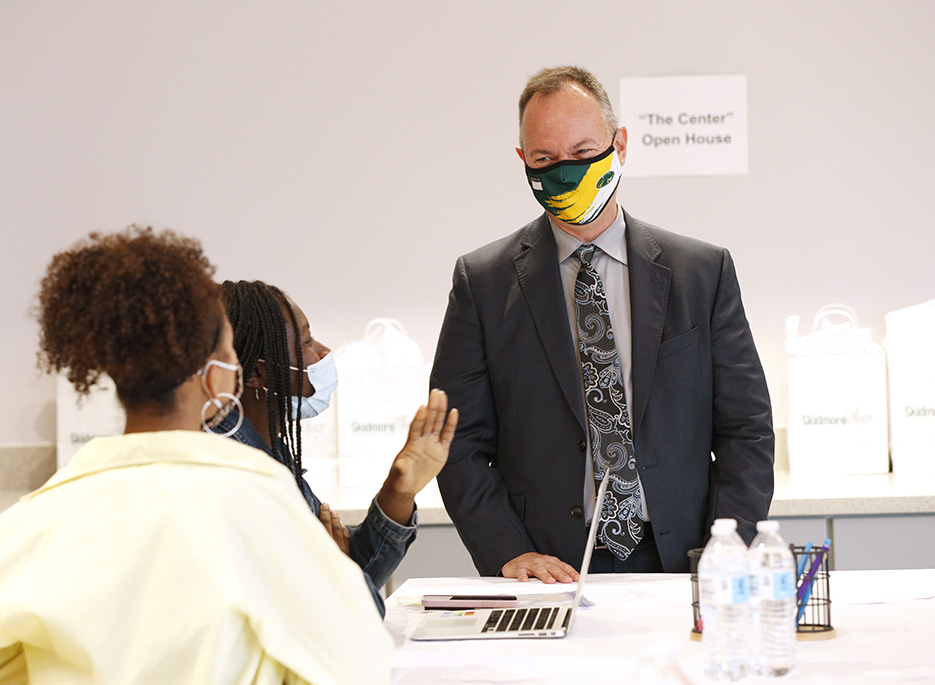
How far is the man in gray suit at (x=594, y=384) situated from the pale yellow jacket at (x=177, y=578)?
0.97m

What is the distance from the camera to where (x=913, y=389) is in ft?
10.3

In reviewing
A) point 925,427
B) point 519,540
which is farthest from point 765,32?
point 519,540

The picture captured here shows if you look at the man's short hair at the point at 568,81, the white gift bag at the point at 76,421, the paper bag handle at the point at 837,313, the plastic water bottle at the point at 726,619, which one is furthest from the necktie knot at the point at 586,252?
the white gift bag at the point at 76,421

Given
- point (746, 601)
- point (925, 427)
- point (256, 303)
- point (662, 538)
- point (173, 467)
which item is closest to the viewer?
point (173, 467)

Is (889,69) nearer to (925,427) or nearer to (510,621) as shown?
(925,427)

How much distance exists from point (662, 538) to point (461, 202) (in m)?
1.75

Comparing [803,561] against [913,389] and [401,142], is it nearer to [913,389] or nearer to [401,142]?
[913,389]

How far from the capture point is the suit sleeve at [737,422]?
2.06 meters

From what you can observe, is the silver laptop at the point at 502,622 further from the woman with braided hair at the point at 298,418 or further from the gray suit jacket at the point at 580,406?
the gray suit jacket at the point at 580,406

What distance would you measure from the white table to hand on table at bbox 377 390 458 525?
0.21 m

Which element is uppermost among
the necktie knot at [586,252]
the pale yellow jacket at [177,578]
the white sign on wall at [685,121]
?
the white sign on wall at [685,121]

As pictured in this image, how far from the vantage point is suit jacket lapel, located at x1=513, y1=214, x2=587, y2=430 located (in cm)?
214

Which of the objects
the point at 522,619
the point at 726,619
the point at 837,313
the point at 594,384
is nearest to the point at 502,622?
the point at 522,619

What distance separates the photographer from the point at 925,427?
3.14 m
